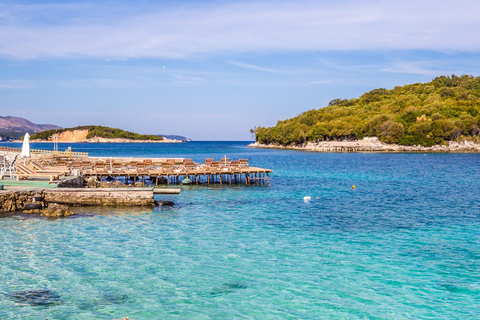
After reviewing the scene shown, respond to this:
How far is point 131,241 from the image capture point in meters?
16.8

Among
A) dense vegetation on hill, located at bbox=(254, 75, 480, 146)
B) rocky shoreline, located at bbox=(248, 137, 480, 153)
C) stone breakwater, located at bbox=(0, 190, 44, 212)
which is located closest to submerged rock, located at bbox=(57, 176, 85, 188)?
stone breakwater, located at bbox=(0, 190, 44, 212)

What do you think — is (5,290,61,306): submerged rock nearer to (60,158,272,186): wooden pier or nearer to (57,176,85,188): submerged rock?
(57,176,85,188): submerged rock

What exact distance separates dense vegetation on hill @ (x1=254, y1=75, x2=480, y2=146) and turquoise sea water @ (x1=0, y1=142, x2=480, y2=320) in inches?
3918

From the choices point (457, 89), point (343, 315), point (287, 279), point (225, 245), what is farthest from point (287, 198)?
point (457, 89)

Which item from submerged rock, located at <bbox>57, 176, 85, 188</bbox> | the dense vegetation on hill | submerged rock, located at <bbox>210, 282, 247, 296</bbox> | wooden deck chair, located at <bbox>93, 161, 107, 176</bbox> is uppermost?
the dense vegetation on hill

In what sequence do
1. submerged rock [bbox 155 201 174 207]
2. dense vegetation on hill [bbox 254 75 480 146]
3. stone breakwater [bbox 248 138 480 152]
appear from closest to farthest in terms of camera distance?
submerged rock [bbox 155 201 174 207], stone breakwater [bbox 248 138 480 152], dense vegetation on hill [bbox 254 75 480 146]

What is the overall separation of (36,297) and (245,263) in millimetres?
6109

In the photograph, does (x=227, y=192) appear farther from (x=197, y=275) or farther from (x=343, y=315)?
(x=343, y=315)

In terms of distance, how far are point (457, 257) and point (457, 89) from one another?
166m

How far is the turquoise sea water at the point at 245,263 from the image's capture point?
35.0ft

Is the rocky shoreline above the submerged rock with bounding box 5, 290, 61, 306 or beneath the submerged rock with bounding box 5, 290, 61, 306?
above

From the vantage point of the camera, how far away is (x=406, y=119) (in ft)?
412

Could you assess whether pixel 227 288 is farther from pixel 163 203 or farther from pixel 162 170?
pixel 162 170

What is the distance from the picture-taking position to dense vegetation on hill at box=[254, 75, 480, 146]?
379 feet
